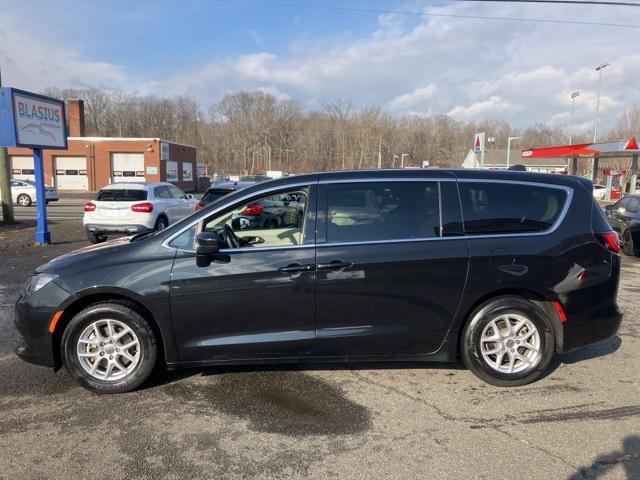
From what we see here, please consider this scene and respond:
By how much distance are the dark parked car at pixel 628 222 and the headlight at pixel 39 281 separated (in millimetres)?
12402

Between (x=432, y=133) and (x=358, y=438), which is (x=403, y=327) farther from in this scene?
(x=432, y=133)

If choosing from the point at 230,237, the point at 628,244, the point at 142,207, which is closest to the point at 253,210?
the point at 230,237

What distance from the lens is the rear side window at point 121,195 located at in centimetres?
1220

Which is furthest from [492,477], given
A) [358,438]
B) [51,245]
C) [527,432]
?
[51,245]

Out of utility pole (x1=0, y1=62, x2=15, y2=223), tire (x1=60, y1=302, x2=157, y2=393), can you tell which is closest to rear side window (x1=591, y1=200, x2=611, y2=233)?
tire (x1=60, y1=302, x2=157, y2=393)

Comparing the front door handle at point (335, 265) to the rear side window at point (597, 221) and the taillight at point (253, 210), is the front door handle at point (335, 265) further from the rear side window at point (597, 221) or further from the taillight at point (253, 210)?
the rear side window at point (597, 221)

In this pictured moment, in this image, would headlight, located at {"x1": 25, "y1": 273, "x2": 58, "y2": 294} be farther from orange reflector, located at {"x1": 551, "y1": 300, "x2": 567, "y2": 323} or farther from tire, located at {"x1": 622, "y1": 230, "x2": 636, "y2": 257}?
tire, located at {"x1": 622, "y1": 230, "x2": 636, "y2": 257}

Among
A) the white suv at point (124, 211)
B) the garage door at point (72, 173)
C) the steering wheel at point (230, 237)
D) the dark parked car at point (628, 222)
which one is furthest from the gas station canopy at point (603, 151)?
the garage door at point (72, 173)

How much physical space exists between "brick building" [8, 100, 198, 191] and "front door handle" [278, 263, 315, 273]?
143 feet

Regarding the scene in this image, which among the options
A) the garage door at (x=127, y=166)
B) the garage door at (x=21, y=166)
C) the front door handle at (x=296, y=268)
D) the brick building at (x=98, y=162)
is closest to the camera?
the front door handle at (x=296, y=268)

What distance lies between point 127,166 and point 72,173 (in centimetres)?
537

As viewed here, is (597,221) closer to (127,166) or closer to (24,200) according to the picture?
(24,200)

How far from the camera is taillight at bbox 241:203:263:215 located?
13.6 ft

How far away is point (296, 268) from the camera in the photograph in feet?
12.8
